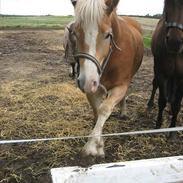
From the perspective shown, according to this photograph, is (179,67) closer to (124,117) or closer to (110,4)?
(110,4)

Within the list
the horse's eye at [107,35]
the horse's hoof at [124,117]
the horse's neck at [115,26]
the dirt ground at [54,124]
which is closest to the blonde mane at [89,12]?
the horse's eye at [107,35]

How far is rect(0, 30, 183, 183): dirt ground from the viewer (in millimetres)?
3795

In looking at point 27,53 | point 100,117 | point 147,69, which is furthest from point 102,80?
point 27,53

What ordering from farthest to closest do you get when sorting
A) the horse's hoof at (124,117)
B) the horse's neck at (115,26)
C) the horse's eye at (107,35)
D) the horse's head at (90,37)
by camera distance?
the horse's hoof at (124,117) → the horse's neck at (115,26) → the horse's eye at (107,35) → the horse's head at (90,37)

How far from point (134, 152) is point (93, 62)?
4.08 ft

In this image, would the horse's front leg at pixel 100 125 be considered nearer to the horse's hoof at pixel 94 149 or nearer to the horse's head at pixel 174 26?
the horse's hoof at pixel 94 149

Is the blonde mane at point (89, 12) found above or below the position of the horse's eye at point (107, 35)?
above

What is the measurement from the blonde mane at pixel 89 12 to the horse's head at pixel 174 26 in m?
0.80

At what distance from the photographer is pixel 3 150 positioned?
160 inches

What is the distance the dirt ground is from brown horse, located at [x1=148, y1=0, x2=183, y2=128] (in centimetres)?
49

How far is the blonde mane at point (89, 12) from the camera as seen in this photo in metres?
3.42

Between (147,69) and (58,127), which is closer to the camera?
(58,127)

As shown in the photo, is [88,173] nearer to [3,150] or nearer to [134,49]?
[3,150]

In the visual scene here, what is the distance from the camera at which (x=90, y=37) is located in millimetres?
3428
